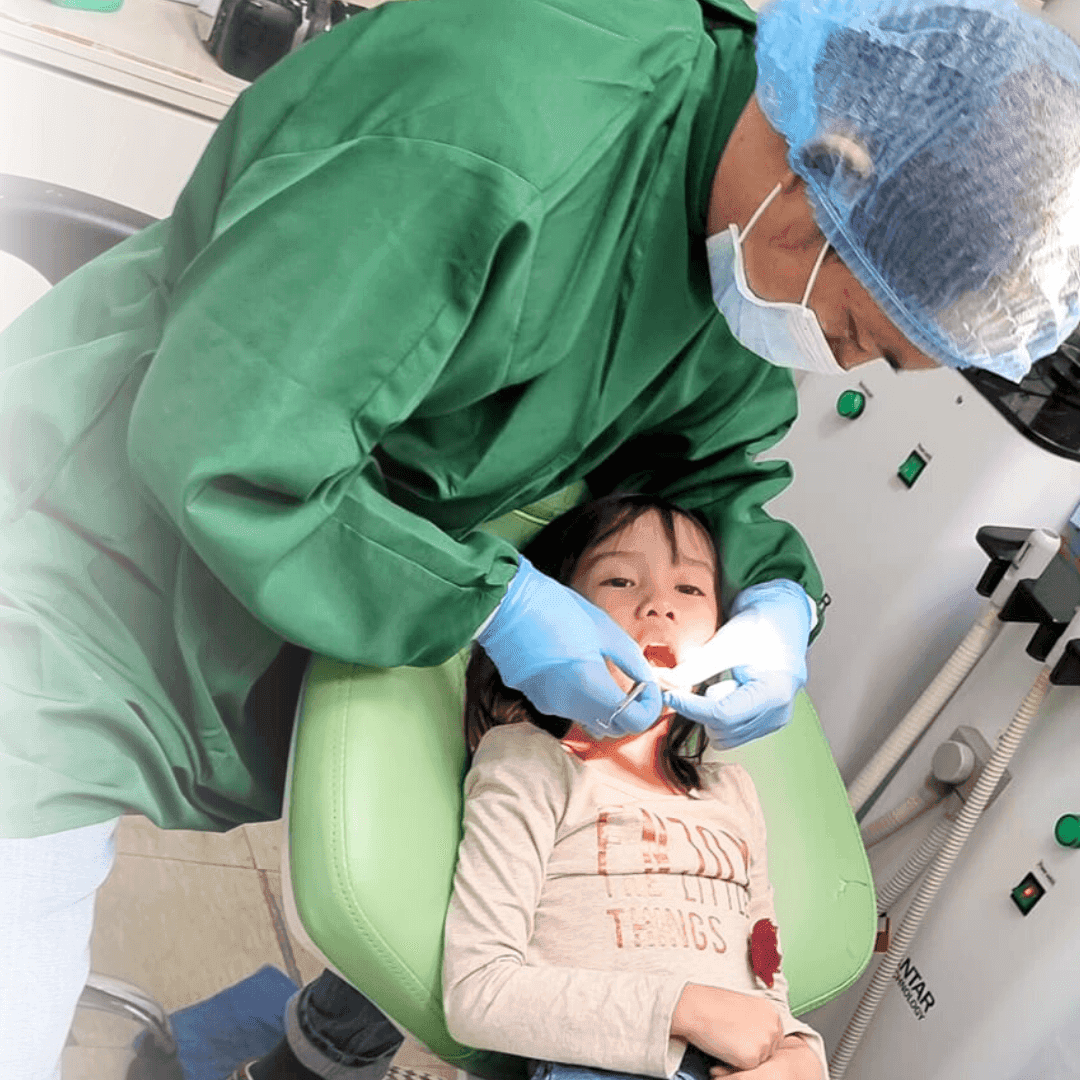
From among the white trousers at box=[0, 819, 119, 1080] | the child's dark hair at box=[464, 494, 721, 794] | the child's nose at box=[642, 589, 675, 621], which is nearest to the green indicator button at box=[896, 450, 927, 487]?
the child's dark hair at box=[464, 494, 721, 794]

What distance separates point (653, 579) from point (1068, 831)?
66 cm

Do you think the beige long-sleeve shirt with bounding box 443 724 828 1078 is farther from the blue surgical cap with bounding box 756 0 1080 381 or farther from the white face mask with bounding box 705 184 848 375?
the blue surgical cap with bounding box 756 0 1080 381

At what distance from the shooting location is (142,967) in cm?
201

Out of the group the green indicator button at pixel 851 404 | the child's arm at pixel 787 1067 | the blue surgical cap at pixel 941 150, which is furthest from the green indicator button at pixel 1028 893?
the blue surgical cap at pixel 941 150

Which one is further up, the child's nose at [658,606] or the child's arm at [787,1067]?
the child's nose at [658,606]

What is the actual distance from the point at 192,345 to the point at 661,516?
2.52 feet

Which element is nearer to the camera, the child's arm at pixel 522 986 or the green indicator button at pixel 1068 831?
the child's arm at pixel 522 986

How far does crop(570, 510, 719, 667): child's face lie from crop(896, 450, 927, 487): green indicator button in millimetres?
610

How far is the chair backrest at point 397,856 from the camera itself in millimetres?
1296

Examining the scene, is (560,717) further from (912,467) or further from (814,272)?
(912,467)

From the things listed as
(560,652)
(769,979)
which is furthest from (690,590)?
(769,979)

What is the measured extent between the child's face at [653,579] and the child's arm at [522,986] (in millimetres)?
330

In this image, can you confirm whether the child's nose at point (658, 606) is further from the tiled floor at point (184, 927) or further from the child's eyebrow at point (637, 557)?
the tiled floor at point (184, 927)

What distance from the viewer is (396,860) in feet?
4.38
